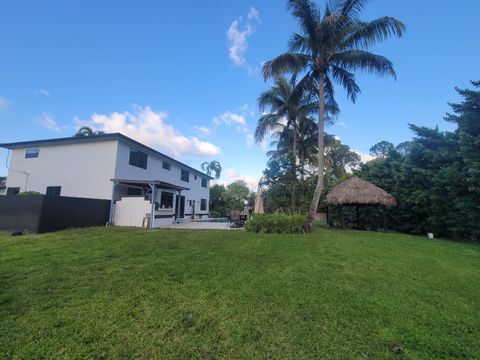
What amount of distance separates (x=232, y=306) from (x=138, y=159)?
48.9 ft

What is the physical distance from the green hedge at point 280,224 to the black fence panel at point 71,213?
8404 millimetres

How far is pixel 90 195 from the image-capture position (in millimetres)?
14578

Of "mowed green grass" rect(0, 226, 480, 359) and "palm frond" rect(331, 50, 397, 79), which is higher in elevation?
"palm frond" rect(331, 50, 397, 79)

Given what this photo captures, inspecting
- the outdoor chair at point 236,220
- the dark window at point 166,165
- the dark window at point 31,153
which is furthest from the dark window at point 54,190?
the outdoor chair at point 236,220

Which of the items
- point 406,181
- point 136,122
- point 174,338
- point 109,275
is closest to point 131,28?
point 136,122

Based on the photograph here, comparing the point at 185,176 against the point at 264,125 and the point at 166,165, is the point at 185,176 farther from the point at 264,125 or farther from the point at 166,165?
the point at 264,125

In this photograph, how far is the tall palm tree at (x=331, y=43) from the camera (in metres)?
11.3

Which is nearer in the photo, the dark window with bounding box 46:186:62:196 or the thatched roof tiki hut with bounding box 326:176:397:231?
the thatched roof tiki hut with bounding box 326:176:397:231

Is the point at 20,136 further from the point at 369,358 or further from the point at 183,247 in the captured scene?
the point at 369,358

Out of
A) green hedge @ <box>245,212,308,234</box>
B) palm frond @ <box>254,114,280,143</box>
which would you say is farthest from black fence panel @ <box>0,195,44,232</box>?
palm frond @ <box>254,114,280,143</box>

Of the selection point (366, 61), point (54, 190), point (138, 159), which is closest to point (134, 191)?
point (138, 159)

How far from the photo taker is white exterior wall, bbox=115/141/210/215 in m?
14.8

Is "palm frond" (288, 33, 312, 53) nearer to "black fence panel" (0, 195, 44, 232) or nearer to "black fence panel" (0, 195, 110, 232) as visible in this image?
"black fence panel" (0, 195, 110, 232)

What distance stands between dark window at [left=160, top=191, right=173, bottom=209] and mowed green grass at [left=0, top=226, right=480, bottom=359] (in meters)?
10.1
